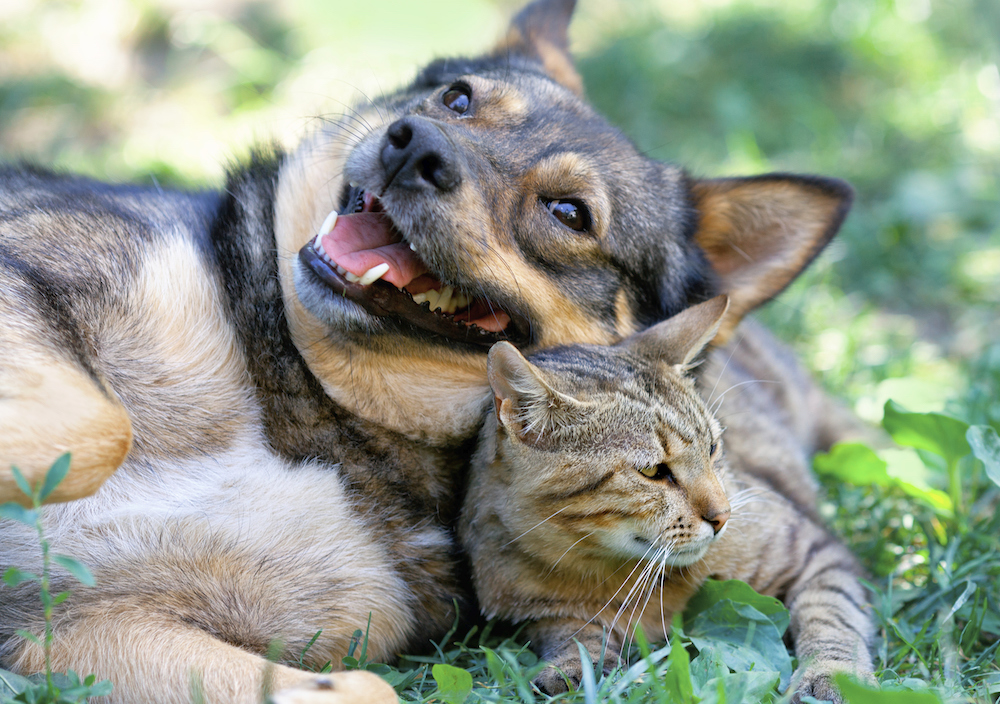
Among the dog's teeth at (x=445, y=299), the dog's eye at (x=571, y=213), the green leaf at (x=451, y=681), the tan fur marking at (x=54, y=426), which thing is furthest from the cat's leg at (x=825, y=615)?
the tan fur marking at (x=54, y=426)

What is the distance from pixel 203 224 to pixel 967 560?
319 centimetres

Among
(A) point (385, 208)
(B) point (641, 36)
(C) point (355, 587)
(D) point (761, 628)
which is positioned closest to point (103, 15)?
(B) point (641, 36)

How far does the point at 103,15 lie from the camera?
834 centimetres

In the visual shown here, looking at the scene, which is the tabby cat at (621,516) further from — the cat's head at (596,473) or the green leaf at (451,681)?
A: the green leaf at (451,681)

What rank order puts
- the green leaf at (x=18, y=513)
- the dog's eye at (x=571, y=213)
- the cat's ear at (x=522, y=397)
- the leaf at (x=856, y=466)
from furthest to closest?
the leaf at (x=856, y=466) < the dog's eye at (x=571, y=213) < the cat's ear at (x=522, y=397) < the green leaf at (x=18, y=513)

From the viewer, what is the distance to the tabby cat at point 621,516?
2723 millimetres

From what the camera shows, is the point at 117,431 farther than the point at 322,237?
No

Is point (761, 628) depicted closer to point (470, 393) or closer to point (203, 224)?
point (470, 393)

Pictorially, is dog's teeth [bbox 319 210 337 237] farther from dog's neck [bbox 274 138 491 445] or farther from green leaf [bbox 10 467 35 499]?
green leaf [bbox 10 467 35 499]

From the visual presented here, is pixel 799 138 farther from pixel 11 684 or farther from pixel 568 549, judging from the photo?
pixel 11 684

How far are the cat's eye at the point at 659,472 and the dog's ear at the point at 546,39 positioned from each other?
2127 millimetres

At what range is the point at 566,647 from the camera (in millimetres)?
2814

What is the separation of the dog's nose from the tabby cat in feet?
2.18

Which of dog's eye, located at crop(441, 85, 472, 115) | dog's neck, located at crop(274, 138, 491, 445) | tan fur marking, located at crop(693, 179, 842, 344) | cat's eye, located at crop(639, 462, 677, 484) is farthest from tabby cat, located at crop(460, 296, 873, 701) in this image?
dog's eye, located at crop(441, 85, 472, 115)
